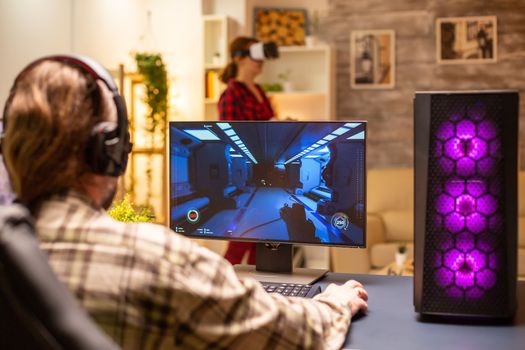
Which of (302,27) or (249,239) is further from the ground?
(302,27)

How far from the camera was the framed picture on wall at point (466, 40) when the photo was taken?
234 inches

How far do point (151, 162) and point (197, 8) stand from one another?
1.25 metres

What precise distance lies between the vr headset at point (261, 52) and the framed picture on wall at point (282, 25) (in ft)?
6.76

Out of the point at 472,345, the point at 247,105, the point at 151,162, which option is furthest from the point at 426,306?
the point at 151,162

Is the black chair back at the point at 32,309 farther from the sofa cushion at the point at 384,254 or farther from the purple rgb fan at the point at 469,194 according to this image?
Answer: the sofa cushion at the point at 384,254

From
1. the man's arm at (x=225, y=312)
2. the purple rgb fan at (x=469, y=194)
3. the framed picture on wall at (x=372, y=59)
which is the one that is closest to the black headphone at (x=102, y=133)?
the man's arm at (x=225, y=312)

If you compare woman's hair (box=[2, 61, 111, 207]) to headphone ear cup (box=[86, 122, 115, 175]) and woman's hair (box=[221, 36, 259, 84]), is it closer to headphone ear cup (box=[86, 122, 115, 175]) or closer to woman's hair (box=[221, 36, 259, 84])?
headphone ear cup (box=[86, 122, 115, 175])

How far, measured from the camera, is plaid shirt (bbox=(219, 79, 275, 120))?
4.20 metres

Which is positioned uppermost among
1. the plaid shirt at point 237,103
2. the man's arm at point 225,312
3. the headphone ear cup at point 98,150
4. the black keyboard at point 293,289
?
the plaid shirt at point 237,103

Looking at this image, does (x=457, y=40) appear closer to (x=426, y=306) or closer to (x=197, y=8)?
(x=197, y=8)

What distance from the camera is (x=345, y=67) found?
6246 mm

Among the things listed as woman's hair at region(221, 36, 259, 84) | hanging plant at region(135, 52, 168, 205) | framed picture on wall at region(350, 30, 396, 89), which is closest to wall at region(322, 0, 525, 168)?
framed picture on wall at region(350, 30, 396, 89)

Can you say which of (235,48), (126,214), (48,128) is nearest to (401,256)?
(235,48)

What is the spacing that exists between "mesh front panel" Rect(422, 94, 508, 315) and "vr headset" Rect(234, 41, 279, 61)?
2735 mm
